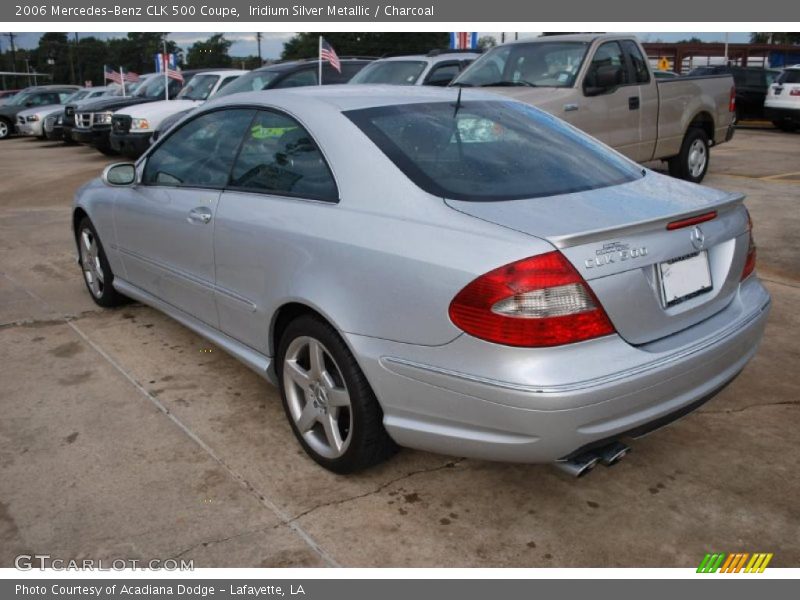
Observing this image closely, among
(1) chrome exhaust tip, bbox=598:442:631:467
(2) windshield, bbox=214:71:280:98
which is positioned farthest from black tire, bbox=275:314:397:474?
(2) windshield, bbox=214:71:280:98

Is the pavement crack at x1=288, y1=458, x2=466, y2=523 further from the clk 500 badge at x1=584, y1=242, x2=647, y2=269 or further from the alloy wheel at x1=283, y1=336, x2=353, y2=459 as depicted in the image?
the clk 500 badge at x1=584, y1=242, x2=647, y2=269

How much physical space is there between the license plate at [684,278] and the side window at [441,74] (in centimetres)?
783

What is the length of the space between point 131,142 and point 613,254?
11.8m

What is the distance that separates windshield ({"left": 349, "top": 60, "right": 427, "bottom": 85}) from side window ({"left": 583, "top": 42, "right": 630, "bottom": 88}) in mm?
2797

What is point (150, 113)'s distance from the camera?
12875 mm

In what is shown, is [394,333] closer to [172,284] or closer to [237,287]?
[237,287]

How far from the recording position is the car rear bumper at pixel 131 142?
12688 millimetres

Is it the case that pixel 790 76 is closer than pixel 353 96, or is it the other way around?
pixel 353 96

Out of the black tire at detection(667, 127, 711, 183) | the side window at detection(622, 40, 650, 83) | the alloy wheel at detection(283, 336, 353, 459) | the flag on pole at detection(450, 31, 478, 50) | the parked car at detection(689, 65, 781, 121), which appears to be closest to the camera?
the alloy wheel at detection(283, 336, 353, 459)

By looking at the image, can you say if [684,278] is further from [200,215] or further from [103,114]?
[103,114]

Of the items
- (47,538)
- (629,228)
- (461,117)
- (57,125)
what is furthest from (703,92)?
(57,125)

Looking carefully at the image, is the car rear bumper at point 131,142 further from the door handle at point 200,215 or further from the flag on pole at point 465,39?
the door handle at point 200,215

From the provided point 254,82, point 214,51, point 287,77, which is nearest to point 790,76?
point 287,77

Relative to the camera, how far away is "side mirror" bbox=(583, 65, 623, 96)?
25.5 feet
